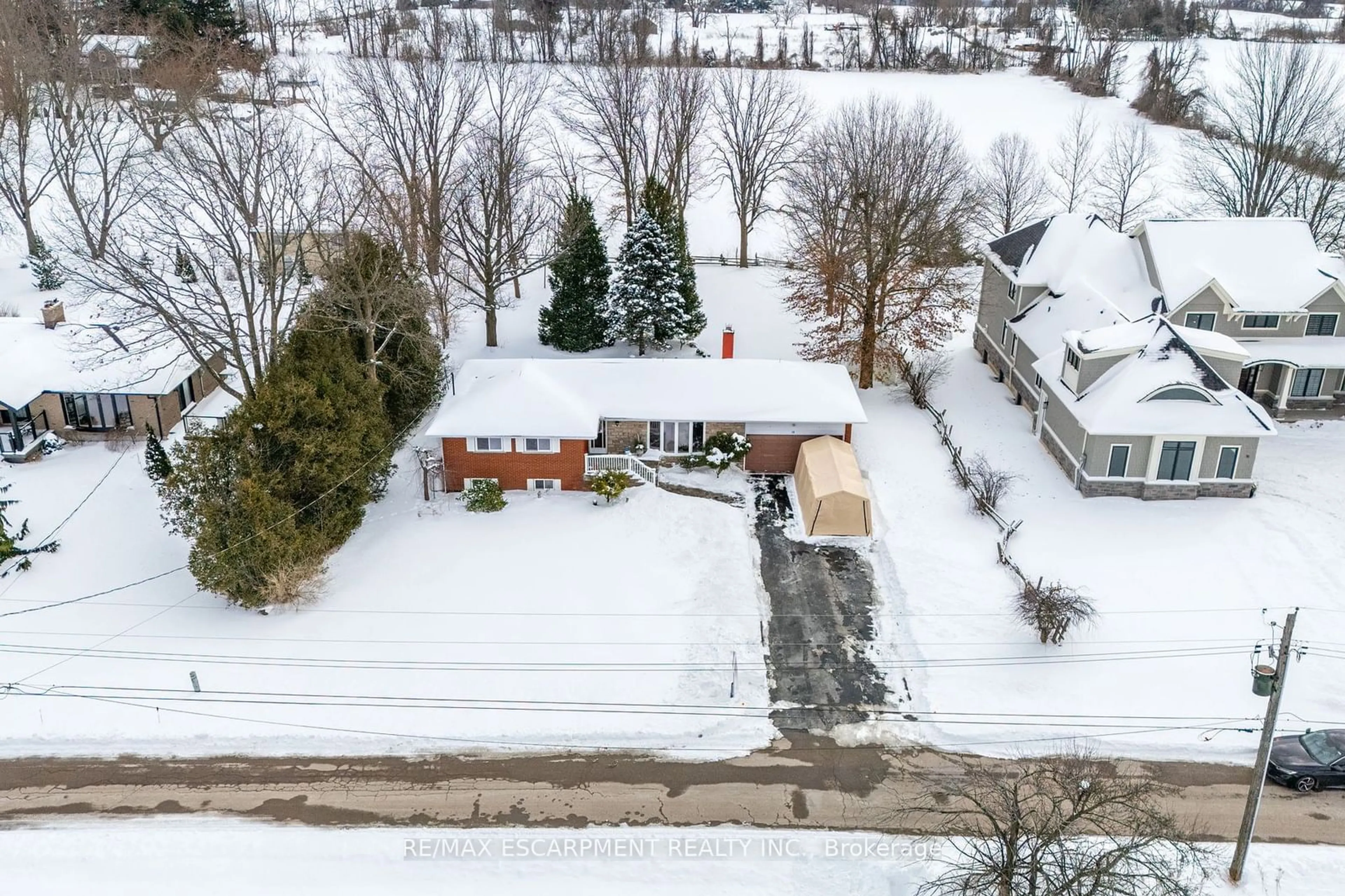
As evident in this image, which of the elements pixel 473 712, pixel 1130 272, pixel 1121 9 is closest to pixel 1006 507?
pixel 1130 272

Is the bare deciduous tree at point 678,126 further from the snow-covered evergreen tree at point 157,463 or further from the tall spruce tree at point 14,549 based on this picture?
the tall spruce tree at point 14,549

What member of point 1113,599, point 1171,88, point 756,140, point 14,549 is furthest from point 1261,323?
point 1171,88

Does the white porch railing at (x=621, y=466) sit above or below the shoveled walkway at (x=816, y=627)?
above

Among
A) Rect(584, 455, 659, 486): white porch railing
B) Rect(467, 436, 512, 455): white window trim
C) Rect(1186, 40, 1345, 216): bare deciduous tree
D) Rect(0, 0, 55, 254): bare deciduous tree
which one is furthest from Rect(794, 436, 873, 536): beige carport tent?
Rect(0, 0, 55, 254): bare deciduous tree

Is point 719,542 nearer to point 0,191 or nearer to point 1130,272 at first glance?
point 1130,272

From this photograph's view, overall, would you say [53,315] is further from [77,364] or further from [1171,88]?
A: [1171,88]

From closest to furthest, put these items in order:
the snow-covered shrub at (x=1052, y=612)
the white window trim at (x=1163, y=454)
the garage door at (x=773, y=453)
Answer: the snow-covered shrub at (x=1052, y=612), the white window trim at (x=1163, y=454), the garage door at (x=773, y=453)

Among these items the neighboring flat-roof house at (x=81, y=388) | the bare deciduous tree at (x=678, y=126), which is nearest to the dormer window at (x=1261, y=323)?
the bare deciduous tree at (x=678, y=126)
